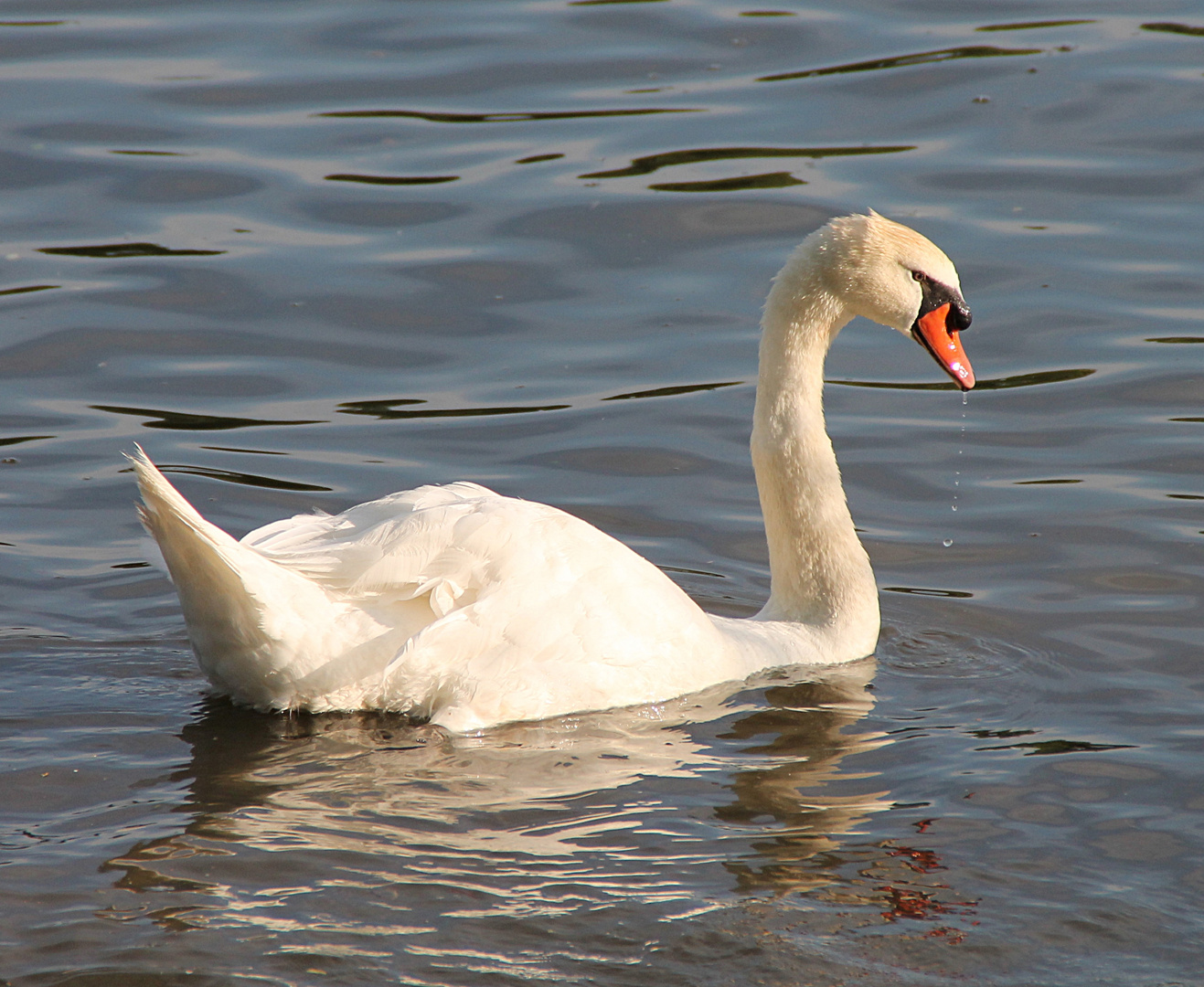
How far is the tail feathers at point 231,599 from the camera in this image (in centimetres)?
555

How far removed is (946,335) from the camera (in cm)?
725

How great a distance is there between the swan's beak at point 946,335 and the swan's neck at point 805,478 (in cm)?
34

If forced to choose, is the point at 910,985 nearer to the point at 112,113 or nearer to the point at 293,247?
the point at 293,247

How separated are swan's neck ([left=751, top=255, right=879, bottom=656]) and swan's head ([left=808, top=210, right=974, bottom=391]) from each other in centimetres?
9

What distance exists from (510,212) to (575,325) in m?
1.80

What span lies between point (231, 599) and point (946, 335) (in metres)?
3.25

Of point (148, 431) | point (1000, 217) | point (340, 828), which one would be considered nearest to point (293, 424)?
point (148, 431)

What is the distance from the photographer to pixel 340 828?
537 cm

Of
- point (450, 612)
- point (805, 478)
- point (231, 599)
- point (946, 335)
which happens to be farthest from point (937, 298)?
point (231, 599)

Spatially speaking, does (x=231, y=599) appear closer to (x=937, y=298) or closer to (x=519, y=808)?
(x=519, y=808)

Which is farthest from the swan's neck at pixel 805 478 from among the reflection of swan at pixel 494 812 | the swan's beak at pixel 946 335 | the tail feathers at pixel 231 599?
the tail feathers at pixel 231 599

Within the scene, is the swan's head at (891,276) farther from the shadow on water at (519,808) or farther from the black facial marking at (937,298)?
the shadow on water at (519,808)

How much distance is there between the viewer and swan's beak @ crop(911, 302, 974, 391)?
7.20 metres

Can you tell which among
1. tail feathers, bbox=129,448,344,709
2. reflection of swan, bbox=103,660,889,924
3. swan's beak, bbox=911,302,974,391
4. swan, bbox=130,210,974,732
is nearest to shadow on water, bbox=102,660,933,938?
reflection of swan, bbox=103,660,889,924
